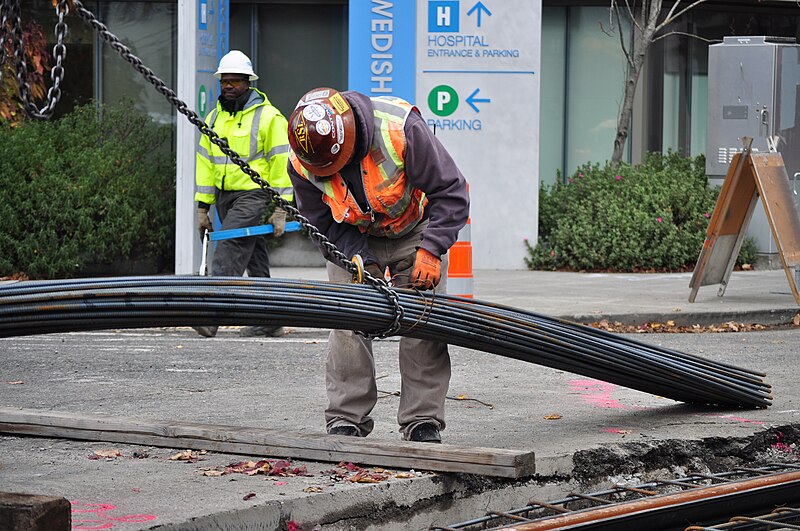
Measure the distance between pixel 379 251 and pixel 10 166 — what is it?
29.9 feet

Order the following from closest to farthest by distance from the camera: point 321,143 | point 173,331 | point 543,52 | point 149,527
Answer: point 149,527 → point 321,143 → point 173,331 → point 543,52

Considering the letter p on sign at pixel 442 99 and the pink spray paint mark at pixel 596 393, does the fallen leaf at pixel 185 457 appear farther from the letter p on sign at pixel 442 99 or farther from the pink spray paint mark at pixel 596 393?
the letter p on sign at pixel 442 99

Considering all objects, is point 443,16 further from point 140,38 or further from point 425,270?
point 425,270

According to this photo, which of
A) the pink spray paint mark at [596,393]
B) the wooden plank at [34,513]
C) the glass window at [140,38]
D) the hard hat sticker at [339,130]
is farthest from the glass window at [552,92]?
the wooden plank at [34,513]

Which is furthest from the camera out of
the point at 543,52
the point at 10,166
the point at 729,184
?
the point at 543,52

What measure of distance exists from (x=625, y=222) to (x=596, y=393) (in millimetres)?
7386

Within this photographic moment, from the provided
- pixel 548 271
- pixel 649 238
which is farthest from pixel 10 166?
pixel 649 238

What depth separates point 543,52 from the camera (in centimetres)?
1748

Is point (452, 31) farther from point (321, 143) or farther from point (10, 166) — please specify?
point (321, 143)

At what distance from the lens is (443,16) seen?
1492 cm

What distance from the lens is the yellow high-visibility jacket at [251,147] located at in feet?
32.3

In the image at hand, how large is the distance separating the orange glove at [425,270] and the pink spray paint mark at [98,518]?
5.28 ft

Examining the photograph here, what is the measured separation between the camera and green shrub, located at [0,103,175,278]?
1352cm

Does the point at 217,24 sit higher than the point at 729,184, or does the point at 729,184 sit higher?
the point at 217,24
